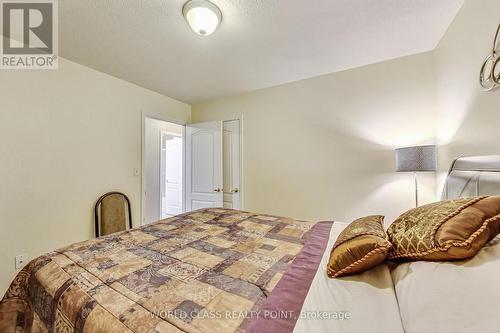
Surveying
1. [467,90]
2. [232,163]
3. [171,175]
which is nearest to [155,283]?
[467,90]

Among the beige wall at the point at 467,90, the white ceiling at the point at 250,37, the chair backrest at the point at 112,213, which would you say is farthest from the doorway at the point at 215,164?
the beige wall at the point at 467,90

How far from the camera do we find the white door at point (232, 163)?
330cm

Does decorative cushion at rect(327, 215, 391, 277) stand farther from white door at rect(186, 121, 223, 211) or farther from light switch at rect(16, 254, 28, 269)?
light switch at rect(16, 254, 28, 269)

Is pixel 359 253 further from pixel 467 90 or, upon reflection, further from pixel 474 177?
pixel 467 90

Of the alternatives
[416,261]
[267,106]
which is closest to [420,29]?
[267,106]

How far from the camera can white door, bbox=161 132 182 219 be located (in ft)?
16.0

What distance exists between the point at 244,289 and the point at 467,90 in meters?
2.03

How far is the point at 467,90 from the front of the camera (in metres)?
1.49

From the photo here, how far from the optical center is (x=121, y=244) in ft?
4.41

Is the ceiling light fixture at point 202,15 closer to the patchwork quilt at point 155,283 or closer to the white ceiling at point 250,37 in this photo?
the white ceiling at point 250,37

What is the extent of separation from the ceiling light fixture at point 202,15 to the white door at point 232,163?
5.74 ft

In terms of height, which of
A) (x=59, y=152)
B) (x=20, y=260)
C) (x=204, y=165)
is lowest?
(x=20, y=260)

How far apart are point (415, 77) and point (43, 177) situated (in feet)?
13.1

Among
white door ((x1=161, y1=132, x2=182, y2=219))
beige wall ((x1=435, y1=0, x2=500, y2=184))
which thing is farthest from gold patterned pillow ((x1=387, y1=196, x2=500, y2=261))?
white door ((x1=161, y1=132, x2=182, y2=219))
